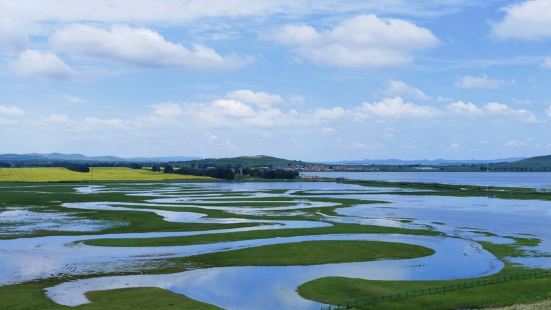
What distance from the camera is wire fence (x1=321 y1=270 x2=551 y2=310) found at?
122 feet

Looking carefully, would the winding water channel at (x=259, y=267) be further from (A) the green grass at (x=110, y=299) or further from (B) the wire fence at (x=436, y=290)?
(B) the wire fence at (x=436, y=290)

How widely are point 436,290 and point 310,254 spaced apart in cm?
1748

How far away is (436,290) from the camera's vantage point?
40.2 meters

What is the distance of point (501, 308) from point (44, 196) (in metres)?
113

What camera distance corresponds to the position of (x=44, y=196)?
127562 millimetres

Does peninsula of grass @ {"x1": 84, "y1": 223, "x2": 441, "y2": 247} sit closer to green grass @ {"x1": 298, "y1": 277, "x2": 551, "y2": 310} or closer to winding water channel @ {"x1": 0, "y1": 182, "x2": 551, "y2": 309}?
winding water channel @ {"x1": 0, "y1": 182, "x2": 551, "y2": 309}

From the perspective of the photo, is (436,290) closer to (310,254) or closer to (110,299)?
(310,254)

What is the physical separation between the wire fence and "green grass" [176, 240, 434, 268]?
41.0ft

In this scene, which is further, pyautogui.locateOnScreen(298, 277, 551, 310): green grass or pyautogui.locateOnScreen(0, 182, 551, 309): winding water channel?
pyautogui.locateOnScreen(0, 182, 551, 309): winding water channel

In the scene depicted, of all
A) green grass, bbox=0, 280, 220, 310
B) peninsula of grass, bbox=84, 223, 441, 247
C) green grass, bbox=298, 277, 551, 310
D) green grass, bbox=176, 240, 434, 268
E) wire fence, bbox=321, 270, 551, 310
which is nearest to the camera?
green grass, bbox=0, 280, 220, 310

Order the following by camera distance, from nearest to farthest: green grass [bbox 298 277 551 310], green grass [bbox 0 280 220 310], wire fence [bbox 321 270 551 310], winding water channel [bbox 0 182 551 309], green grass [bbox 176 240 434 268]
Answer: green grass [bbox 0 280 220 310] → green grass [bbox 298 277 551 310] → wire fence [bbox 321 270 551 310] → winding water channel [bbox 0 182 551 309] → green grass [bbox 176 240 434 268]

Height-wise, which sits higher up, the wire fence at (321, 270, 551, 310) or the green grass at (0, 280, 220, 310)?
the wire fence at (321, 270, 551, 310)

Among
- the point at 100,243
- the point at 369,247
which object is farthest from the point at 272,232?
the point at 100,243

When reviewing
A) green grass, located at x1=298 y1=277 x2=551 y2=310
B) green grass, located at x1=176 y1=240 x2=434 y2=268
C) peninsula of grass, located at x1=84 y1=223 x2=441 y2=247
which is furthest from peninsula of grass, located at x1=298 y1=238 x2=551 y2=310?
peninsula of grass, located at x1=84 y1=223 x2=441 y2=247
